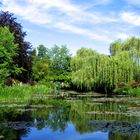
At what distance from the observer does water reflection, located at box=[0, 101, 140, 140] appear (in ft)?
47.0

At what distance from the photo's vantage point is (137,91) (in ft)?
123

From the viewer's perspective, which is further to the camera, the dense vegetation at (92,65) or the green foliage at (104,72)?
the green foliage at (104,72)

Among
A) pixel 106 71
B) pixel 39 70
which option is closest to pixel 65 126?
pixel 106 71

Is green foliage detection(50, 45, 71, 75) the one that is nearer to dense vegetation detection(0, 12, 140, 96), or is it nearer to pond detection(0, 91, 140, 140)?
dense vegetation detection(0, 12, 140, 96)

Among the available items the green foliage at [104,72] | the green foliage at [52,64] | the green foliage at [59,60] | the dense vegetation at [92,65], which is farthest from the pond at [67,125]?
the green foliage at [59,60]

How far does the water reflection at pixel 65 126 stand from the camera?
14.3 metres

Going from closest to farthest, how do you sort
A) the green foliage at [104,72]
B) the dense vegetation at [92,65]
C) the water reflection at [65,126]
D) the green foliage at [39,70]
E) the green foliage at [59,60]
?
1. the water reflection at [65,126]
2. the dense vegetation at [92,65]
3. the green foliage at [104,72]
4. the green foliage at [39,70]
5. the green foliage at [59,60]

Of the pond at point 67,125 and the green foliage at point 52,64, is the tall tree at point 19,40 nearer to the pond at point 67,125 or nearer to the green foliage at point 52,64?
the green foliage at point 52,64

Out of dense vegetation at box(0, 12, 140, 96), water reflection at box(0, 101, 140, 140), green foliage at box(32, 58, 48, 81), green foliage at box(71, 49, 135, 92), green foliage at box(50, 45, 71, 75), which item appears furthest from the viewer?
green foliage at box(50, 45, 71, 75)

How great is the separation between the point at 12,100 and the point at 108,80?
15753 millimetres

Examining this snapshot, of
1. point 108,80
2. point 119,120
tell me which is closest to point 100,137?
point 119,120

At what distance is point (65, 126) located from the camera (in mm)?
16844

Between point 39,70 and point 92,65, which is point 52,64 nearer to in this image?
point 39,70

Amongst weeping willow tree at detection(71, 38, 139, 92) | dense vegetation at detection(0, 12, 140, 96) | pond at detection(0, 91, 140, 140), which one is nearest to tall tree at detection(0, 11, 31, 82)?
dense vegetation at detection(0, 12, 140, 96)
